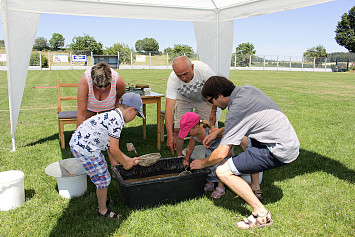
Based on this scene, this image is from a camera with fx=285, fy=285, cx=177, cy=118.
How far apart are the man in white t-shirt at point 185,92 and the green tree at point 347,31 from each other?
5652cm

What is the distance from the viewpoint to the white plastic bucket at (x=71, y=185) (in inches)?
120

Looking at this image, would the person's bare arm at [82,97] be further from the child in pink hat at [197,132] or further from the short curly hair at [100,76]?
the child in pink hat at [197,132]

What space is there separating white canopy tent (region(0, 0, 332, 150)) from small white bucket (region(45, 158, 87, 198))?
1731 millimetres

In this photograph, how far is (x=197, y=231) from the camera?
254 centimetres

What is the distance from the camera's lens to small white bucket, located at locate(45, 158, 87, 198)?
3049 mm

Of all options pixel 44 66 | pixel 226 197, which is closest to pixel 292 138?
pixel 226 197

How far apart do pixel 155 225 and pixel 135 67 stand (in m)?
37.6

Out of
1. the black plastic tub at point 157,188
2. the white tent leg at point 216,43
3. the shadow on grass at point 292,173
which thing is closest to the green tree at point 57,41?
the white tent leg at point 216,43

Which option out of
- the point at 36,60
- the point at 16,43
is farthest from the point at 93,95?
the point at 36,60

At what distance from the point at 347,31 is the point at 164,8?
2283 inches

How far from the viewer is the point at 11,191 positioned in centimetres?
279

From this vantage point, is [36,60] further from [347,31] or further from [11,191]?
[347,31]

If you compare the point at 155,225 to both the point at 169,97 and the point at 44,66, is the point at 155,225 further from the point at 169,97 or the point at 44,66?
the point at 44,66

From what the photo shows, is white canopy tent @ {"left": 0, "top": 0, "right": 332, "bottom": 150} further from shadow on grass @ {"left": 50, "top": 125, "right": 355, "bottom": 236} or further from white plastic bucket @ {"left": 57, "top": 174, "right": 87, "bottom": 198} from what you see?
white plastic bucket @ {"left": 57, "top": 174, "right": 87, "bottom": 198}
